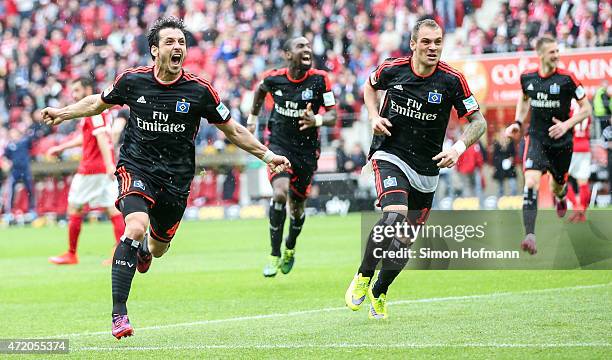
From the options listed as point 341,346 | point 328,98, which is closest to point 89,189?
point 328,98

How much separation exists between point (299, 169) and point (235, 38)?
20.6 metres

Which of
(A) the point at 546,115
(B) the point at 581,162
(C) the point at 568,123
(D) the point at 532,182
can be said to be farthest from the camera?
(B) the point at 581,162

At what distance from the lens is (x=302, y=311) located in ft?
32.1

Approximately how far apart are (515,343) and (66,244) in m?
13.9

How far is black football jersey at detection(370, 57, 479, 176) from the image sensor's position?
911 cm

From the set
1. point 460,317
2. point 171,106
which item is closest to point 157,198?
point 171,106

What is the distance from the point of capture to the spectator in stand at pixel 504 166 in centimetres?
2522

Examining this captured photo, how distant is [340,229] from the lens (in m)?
21.0

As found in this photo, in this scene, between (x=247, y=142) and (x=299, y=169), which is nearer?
(x=247, y=142)

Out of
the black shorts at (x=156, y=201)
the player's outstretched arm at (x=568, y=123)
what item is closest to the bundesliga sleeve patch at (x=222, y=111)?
the black shorts at (x=156, y=201)

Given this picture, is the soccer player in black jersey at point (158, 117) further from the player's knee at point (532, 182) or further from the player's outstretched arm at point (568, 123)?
the player's knee at point (532, 182)

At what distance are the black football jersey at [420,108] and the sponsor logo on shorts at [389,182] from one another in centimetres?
25

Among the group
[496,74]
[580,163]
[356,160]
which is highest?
[496,74]

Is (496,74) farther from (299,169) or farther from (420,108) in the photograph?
(420,108)
